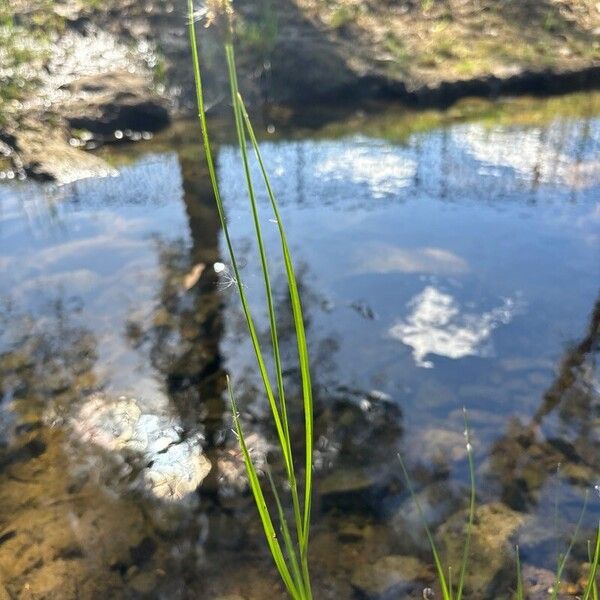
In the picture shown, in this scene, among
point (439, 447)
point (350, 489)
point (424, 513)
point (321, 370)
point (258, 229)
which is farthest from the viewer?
point (321, 370)

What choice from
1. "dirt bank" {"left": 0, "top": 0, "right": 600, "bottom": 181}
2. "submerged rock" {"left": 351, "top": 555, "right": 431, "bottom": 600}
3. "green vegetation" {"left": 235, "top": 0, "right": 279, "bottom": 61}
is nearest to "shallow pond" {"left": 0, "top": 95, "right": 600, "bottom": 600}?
"submerged rock" {"left": 351, "top": 555, "right": 431, "bottom": 600}

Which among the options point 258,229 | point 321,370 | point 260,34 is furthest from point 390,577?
point 260,34

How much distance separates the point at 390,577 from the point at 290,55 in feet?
21.2

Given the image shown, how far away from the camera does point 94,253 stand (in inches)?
158

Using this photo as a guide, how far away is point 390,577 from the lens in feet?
6.43

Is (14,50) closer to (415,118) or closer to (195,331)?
(415,118)

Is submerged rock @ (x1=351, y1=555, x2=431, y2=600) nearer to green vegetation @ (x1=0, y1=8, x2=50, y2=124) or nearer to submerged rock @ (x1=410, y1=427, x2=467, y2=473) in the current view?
submerged rock @ (x1=410, y1=427, x2=467, y2=473)

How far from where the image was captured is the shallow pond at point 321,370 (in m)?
2.08

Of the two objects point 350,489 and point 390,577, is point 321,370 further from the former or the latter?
point 390,577

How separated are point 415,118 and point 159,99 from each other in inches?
108

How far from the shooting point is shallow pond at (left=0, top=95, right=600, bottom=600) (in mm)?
2078

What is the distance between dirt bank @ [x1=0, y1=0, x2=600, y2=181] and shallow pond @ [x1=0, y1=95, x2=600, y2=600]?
5.14 ft

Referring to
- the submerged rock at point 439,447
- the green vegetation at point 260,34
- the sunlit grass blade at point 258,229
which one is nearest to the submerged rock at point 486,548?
the submerged rock at point 439,447

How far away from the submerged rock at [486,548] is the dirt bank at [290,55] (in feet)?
16.7
